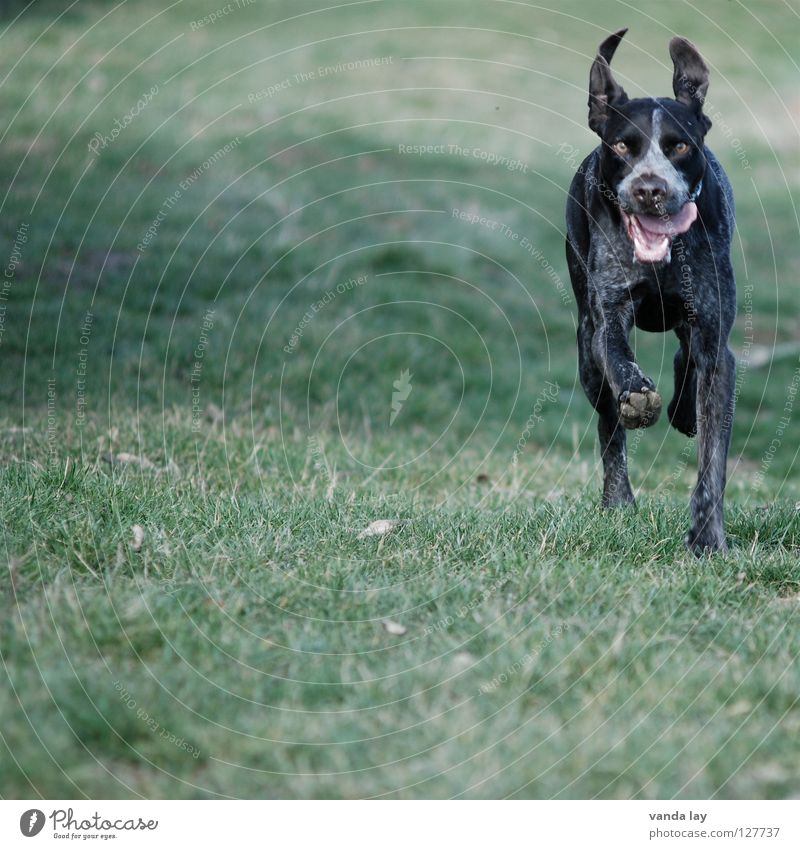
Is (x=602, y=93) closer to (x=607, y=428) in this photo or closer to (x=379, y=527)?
(x=607, y=428)

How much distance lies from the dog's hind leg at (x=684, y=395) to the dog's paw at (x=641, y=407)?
100cm

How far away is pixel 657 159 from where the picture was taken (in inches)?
198

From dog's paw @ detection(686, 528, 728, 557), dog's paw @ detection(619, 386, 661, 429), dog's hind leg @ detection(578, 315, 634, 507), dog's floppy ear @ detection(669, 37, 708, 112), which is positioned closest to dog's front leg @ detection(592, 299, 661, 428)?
dog's paw @ detection(619, 386, 661, 429)

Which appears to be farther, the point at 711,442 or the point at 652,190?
Result: the point at 711,442

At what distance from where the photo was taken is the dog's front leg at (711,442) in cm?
512

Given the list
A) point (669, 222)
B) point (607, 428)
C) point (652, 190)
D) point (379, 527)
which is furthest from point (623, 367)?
point (379, 527)

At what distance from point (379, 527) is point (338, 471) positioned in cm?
174

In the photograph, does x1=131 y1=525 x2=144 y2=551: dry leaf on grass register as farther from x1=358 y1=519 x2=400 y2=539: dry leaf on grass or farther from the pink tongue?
the pink tongue

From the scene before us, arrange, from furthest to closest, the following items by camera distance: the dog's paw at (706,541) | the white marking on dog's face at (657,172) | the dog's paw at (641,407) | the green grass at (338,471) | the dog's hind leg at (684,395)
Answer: the dog's hind leg at (684,395)
the dog's paw at (706,541)
the white marking on dog's face at (657,172)
the dog's paw at (641,407)
the green grass at (338,471)

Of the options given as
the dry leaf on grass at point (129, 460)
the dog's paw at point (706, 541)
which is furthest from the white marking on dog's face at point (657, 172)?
the dry leaf on grass at point (129, 460)

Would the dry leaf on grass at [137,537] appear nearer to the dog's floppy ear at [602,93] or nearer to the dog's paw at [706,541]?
the dog's paw at [706,541]

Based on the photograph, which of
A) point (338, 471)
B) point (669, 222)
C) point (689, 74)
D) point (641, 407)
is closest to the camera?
point (641, 407)
